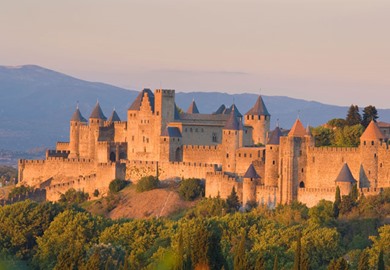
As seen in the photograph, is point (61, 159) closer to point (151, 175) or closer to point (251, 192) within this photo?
point (151, 175)

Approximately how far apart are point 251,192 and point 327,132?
7229 millimetres

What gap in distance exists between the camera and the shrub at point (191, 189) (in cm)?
7650

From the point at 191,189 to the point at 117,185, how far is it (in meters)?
6.55

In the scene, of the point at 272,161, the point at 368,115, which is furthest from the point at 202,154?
the point at 368,115

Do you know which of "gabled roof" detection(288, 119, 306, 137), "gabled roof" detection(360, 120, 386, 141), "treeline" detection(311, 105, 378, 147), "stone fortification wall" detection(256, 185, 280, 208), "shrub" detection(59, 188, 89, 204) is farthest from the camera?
"shrub" detection(59, 188, 89, 204)

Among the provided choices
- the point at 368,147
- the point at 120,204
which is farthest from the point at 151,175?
the point at 368,147

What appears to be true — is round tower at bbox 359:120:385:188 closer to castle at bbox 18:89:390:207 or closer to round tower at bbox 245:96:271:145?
castle at bbox 18:89:390:207

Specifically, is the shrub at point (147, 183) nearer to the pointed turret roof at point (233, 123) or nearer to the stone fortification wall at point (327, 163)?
the pointed turret roof at point (233, 123)

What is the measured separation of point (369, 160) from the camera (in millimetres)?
69312

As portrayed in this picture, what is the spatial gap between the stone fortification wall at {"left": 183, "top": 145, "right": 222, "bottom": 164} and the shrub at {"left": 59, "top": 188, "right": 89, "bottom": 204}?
751 centimetres

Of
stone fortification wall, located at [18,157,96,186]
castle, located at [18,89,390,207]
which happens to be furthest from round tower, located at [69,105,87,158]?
stone fortification wall, located at [18,157,96,186]

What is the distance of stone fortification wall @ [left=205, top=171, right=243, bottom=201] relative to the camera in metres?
73.8

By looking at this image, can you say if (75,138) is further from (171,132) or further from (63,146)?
(171,132)

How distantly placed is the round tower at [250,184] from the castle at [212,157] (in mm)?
55
